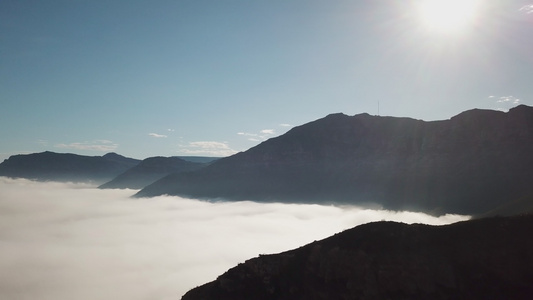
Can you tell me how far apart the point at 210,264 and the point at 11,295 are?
312ft

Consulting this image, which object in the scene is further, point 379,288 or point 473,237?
point 473,237

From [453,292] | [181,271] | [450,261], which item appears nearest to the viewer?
[453,292]

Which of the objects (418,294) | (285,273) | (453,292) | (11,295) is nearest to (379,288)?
(418,294)

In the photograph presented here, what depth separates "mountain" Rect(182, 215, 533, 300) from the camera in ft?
131

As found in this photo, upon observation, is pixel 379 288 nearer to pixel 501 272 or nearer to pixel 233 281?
pixel 501 272

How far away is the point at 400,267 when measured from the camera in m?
42.4

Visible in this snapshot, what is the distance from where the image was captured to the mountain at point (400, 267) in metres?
39.9

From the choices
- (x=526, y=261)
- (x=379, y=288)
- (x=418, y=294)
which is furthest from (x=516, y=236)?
(x=379, y=288)

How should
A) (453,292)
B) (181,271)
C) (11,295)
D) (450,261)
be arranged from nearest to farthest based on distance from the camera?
(453,292), (450,261), (11,295), (181,271)

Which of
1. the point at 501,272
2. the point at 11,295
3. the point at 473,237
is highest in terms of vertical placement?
the point at 473,237

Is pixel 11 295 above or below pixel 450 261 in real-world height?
below

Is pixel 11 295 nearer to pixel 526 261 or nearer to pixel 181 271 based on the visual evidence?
pixel 181 271

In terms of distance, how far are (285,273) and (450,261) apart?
805 inches

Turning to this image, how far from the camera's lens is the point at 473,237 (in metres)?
44.4
